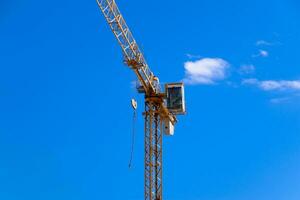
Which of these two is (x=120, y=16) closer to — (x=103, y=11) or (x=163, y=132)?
(x=103, y=11)

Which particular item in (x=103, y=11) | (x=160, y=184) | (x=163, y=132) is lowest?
(x=160, y=184)

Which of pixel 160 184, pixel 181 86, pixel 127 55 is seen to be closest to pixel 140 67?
pixel 127 55

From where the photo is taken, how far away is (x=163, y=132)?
348 feet

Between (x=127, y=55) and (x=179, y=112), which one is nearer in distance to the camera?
(x=127, y=55)

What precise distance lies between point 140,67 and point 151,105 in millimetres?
7375

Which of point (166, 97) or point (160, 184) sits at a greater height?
point (166, 97)

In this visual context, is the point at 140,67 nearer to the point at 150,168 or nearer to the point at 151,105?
the point at 151,105

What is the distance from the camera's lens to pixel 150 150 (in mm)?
104312

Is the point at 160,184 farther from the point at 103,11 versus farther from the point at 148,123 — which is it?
the point at 103,11

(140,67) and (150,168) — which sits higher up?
(140,67)

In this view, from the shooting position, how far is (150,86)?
341 ft

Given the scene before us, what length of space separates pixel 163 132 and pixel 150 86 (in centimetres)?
688

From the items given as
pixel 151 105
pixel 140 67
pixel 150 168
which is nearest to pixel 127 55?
pixel 140 67

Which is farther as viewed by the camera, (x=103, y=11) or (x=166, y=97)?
(x=166, y=97)
